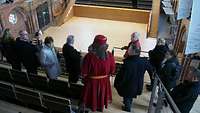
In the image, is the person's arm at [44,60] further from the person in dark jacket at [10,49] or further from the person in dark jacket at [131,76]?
the person in dark jacket at [131,76]

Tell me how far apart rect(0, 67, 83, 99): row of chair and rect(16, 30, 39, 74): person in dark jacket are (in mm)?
424

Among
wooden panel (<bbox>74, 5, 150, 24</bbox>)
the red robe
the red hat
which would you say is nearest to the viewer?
the red hat

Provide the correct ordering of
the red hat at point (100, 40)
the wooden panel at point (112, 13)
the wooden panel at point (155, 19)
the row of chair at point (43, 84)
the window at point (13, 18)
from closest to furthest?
the red hat at point (100, 40) → the row of chair at point (43, 84) → the window at point (13, 18) → the wooden panel at point (155, 19) → the wooden panel at point (112, 13)

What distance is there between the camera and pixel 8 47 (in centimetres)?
600

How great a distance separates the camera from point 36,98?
4949 mm

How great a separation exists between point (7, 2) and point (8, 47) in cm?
511

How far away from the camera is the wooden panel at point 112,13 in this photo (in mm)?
13992

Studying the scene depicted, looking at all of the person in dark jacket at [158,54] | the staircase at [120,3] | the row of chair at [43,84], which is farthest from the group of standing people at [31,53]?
the staircase at [120,3]

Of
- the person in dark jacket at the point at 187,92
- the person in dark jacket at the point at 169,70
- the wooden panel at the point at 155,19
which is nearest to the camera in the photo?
the person in dark jacket at the point at 187,92

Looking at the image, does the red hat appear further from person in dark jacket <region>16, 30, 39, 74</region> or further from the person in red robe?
person in dark jacket <region>16, 30, 39, 74</region>

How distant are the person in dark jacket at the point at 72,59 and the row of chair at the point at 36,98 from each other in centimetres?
103

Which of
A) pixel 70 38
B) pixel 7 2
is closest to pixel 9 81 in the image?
pixel 70 38

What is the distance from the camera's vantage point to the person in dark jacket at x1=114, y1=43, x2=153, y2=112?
4.76m

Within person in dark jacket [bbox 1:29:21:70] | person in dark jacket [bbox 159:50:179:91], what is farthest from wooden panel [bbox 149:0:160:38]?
person in dark jacket [bbox 1:29:21:70]
